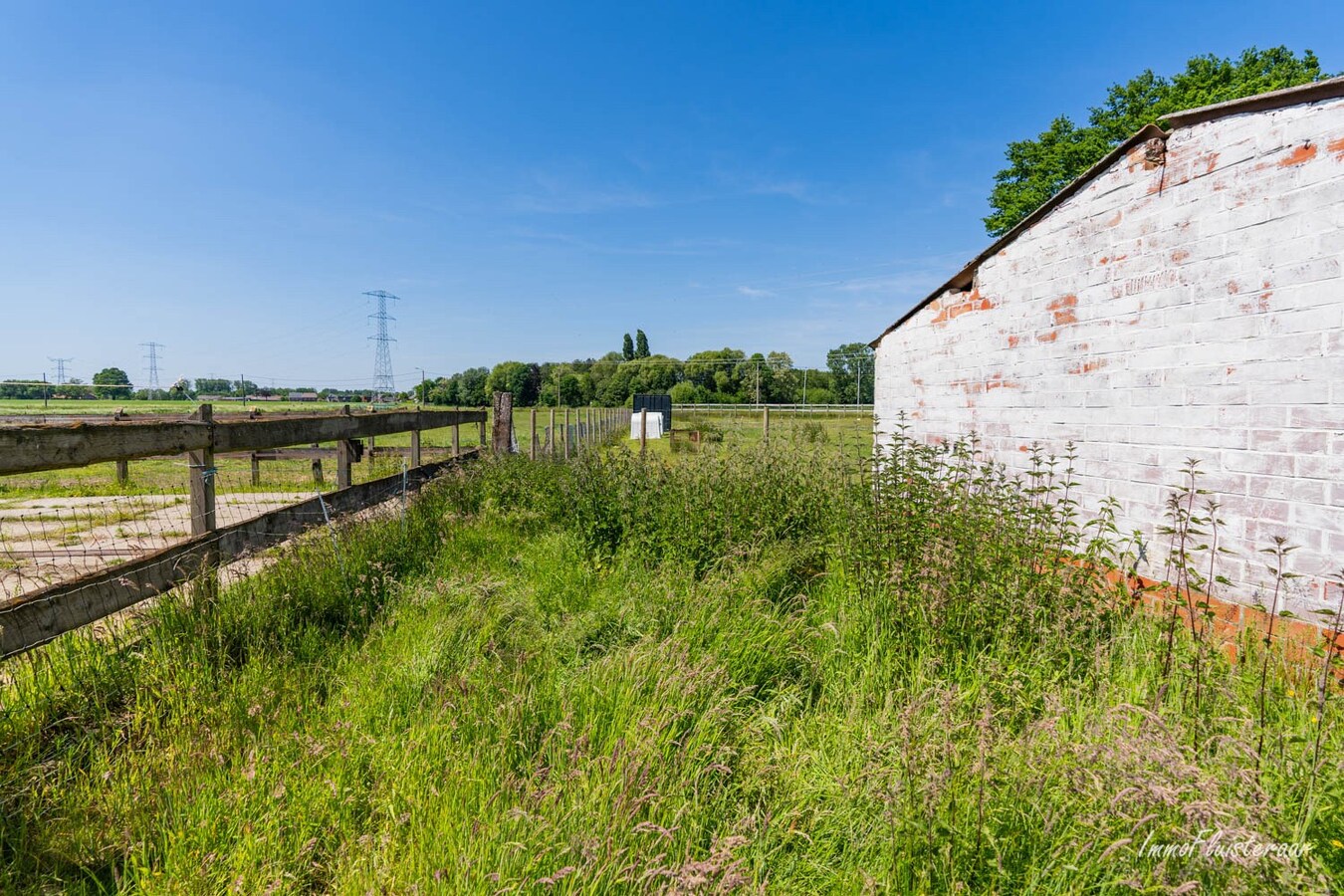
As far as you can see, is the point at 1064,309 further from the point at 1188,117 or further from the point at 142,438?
the point at 142,438

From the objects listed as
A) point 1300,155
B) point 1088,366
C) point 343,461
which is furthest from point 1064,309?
point 343,461

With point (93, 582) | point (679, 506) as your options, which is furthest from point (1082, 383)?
point (93, 582)

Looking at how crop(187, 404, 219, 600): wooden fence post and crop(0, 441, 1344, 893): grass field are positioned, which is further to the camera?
crop(187, 404, 219, 600): wooden fence post

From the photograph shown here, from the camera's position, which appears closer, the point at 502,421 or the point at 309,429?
the point at 309,429

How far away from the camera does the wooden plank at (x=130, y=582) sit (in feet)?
7.88

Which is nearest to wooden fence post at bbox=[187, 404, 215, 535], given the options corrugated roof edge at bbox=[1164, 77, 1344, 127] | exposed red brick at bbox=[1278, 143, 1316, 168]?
corrugated roof edge at bbox=[1164, 77, 1344, 127]

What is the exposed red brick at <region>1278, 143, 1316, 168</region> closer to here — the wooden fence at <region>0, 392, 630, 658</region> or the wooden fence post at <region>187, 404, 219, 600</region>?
the wooden fence at <region>0, 392, 630, 658</region>

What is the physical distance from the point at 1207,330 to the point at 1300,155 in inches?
37.7

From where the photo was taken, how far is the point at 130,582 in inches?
113

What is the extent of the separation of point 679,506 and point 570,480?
166cm

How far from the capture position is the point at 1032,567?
11.9 feet

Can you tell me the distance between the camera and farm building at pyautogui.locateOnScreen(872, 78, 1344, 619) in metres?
3.05

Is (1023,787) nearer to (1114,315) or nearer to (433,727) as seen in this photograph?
(433,727)

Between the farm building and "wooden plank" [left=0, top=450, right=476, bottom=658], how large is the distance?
224 inches
